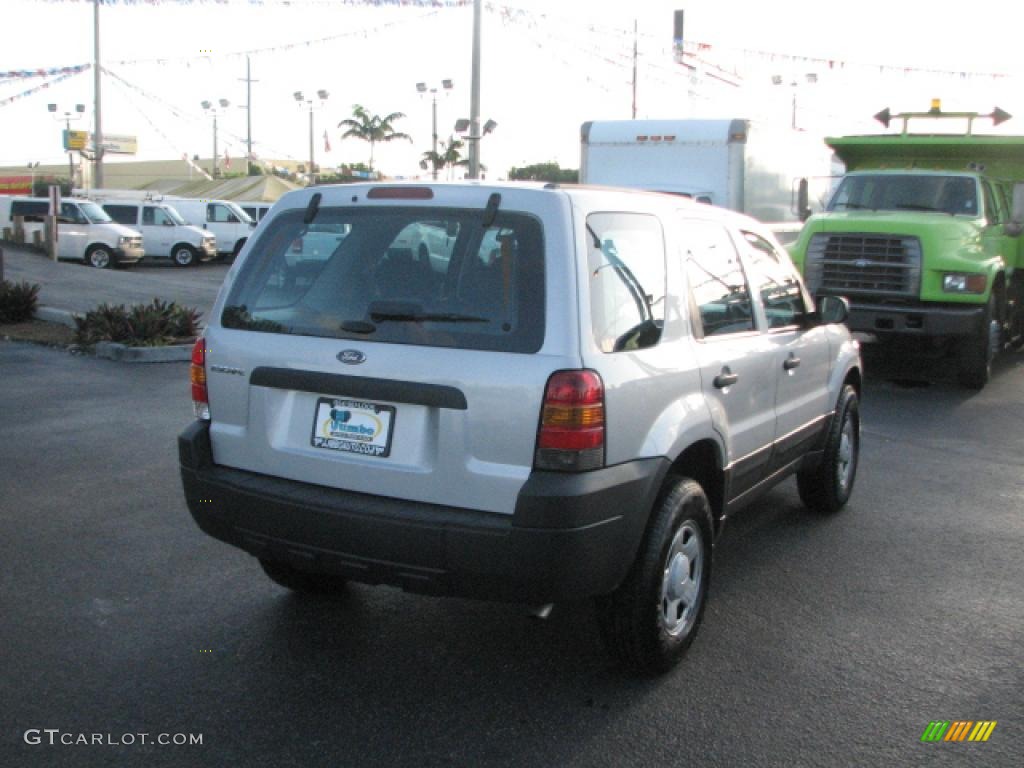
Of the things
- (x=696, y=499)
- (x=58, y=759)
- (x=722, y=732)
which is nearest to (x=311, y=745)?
(x=58, y=759)

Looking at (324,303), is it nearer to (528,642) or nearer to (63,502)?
(528,642)

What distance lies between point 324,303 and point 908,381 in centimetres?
954

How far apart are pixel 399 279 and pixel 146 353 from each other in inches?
342

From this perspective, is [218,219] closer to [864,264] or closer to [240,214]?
[240,214]

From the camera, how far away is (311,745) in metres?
3.57

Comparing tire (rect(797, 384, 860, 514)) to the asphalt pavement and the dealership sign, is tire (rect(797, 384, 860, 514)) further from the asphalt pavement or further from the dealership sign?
the dealership sign

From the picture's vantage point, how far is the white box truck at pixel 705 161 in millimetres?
15102

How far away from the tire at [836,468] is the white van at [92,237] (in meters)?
26.1

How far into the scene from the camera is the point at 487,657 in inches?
170

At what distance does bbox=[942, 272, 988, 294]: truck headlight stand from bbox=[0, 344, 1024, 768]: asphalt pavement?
4.88m

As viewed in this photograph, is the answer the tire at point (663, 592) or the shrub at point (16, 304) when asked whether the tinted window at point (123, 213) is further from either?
the tire at point (663, 592)

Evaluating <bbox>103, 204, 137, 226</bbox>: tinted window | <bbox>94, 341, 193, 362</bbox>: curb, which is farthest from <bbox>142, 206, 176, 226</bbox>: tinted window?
<bbox>94, 341, 193, 362</bbox>: curb

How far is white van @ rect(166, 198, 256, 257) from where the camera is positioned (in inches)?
1359

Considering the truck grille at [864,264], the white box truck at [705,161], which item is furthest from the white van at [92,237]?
the truck grille at [864,264]
